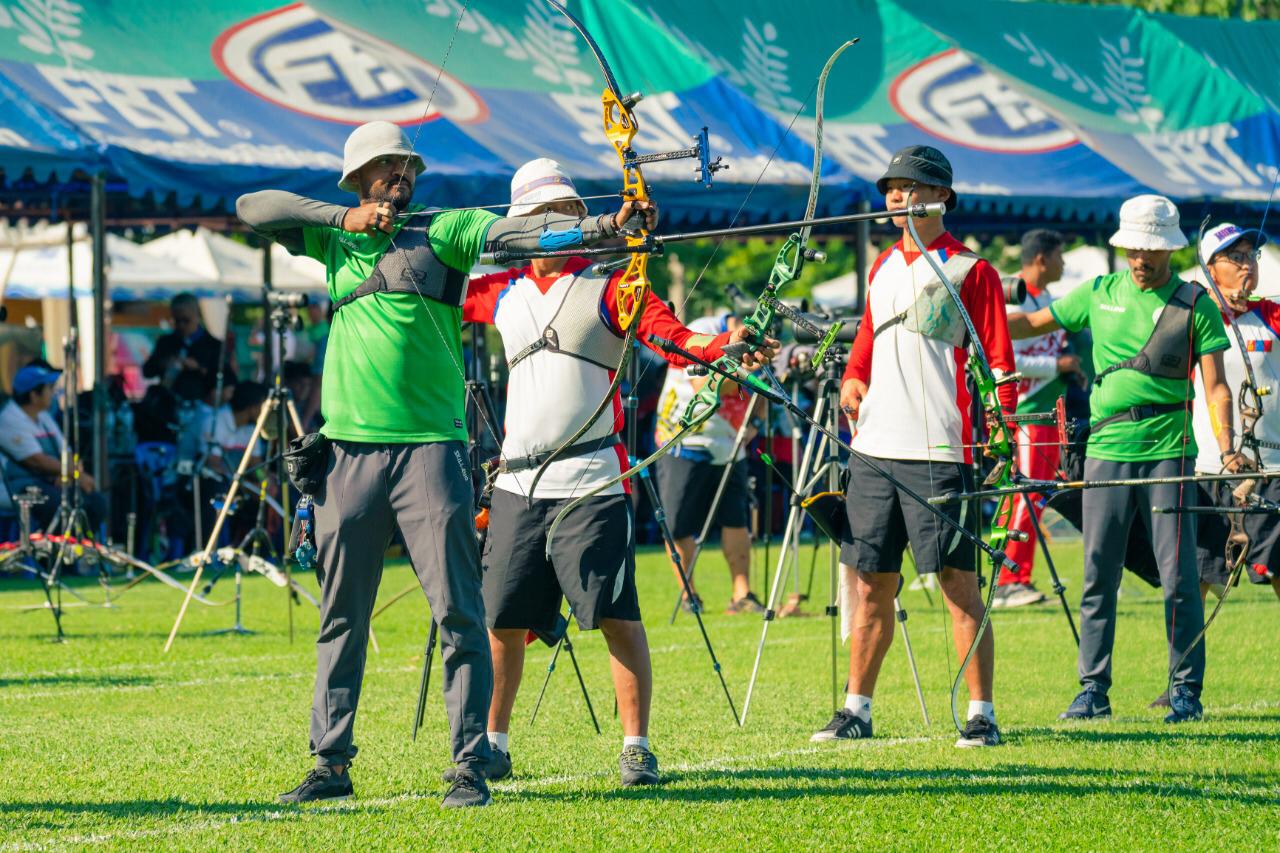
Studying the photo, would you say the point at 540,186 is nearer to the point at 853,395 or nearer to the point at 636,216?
the point at 636,216

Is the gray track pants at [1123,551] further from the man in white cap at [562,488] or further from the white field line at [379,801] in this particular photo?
the man in white cap at [562,488]

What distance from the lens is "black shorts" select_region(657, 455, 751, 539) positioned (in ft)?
35.9

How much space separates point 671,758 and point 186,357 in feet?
34.3

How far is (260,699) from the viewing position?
765 cm

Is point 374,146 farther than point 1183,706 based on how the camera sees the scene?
No

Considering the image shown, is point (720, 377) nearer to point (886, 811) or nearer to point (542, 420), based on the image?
point (542, 420)

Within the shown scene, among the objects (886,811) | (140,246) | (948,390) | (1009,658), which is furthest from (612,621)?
(140,246)

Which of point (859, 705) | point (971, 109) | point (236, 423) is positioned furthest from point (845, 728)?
point (971, 109)

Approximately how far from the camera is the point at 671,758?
20.2ft

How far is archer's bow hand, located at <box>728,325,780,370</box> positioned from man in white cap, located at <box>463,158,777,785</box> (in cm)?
20

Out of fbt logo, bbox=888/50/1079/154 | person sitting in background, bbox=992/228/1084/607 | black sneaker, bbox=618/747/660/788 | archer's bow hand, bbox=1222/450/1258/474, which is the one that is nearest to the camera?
black sneaker, bbox=618/747/660/788

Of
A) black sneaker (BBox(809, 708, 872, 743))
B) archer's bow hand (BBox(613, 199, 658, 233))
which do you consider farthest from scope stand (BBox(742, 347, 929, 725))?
archer's bow hand (BBox(613, 199, 658, 233))

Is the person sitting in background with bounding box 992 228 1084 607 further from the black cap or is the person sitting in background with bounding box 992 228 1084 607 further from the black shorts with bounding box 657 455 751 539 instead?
the black cap

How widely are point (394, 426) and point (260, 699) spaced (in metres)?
2.82
